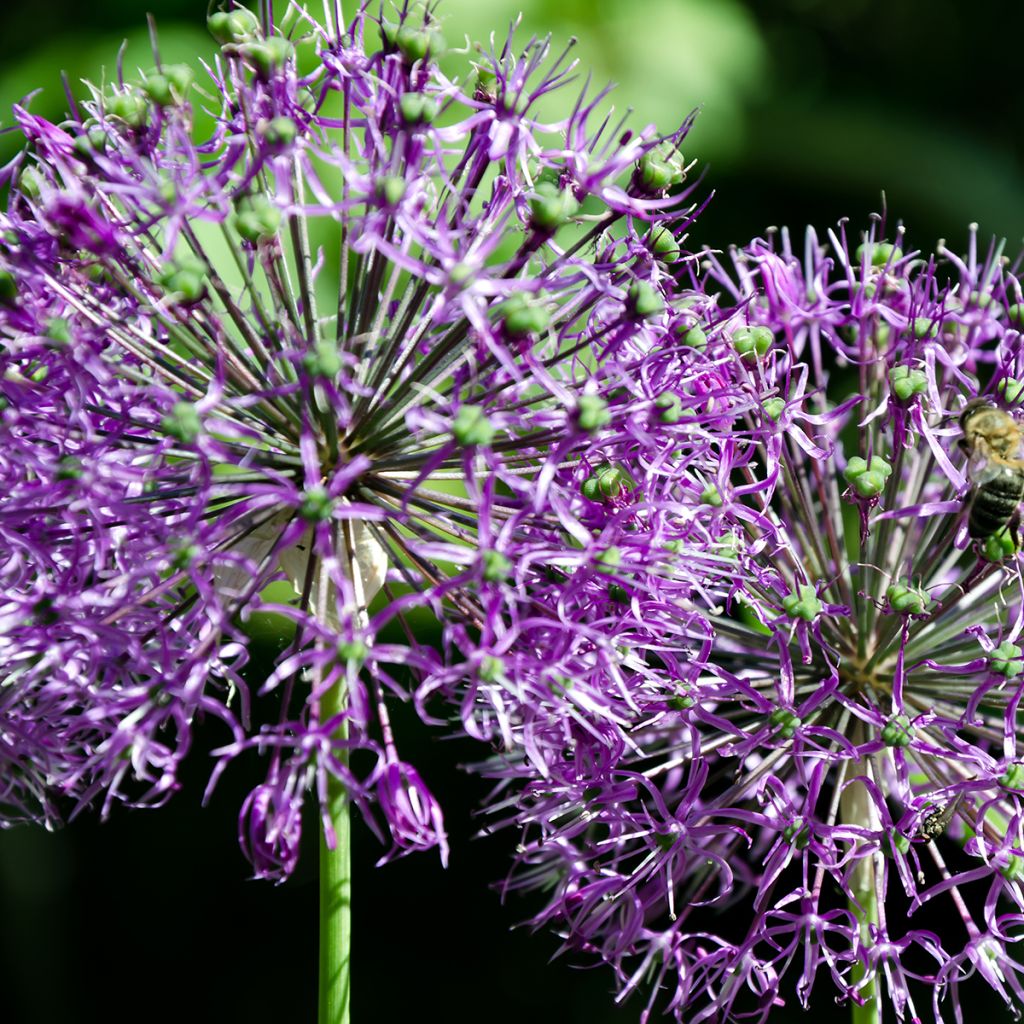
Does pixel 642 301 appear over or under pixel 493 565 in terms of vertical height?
over

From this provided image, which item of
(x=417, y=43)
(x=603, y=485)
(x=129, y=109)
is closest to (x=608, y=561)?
(x=603, y=485)

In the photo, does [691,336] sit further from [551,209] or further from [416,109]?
[416,109]

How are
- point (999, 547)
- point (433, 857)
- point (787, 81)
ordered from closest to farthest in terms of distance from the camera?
point (999, 547) < point (433, 857) < point (787, 81)

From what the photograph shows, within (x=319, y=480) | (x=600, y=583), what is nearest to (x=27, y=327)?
(x=319, y=480)

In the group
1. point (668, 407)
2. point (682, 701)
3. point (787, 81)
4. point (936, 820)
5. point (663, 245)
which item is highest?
point (787, 81)

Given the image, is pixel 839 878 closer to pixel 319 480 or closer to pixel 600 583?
pixel 600 583

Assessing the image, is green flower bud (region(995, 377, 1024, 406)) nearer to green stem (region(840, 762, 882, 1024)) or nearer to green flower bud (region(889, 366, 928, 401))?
green flower bud (region(889, 366, 928, 401))

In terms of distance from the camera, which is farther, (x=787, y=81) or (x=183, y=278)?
(x=787, y=81)
